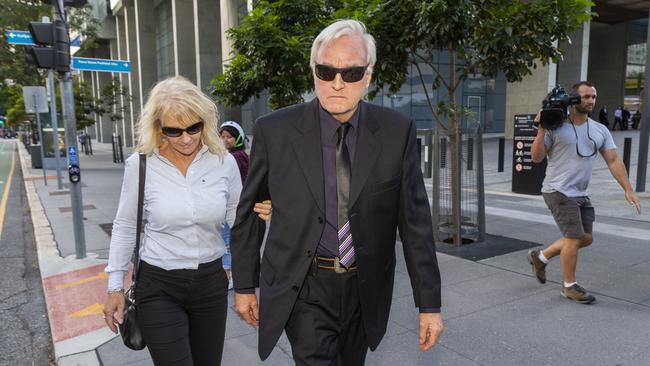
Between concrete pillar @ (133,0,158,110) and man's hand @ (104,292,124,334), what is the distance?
35.6 metres

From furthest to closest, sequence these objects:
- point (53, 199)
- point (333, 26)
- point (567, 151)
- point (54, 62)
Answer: point (53, 199) < point (54, 62) < point (567, 151) < point (333, 26)

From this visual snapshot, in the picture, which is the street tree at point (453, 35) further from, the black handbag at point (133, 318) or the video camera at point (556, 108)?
the black handbag at point (133, 318)

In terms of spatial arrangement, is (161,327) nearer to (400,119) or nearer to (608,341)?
(400,119)

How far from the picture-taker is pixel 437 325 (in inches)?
78.7

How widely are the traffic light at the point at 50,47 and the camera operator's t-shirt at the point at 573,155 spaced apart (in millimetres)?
6056

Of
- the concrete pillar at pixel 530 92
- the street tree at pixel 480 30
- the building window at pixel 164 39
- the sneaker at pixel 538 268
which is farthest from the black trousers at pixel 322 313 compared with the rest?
the building window at pixel 164 39

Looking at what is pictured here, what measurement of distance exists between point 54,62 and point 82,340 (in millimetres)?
4054

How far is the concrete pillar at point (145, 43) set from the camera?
1403 inches

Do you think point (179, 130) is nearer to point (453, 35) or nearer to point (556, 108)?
Result: point (556, 108)

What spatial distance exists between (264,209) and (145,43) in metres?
37.6

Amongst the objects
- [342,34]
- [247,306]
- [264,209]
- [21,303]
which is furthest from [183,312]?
[21,303]

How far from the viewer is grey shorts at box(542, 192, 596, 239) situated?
4.40 m

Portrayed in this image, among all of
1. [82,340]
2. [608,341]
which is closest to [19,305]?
[82,340]

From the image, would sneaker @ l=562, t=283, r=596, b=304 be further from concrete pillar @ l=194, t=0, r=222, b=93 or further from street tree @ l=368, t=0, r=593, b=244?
concrete pillar @ l=194, t=0, r=222, b=93
